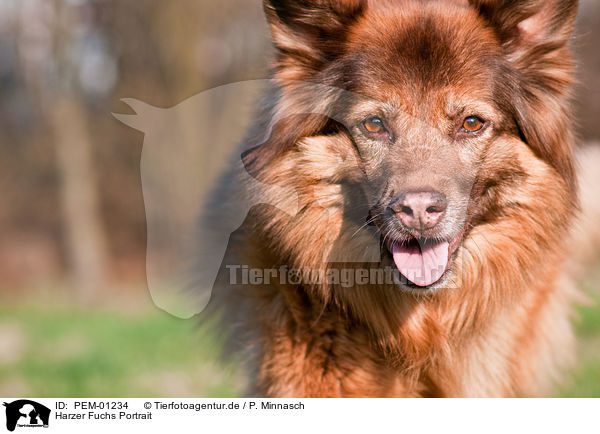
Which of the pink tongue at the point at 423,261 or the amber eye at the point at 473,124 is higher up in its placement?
the amber eye at the point at 473,124

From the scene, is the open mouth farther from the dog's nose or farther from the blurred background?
the blurred background

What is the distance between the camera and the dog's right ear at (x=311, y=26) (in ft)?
10.6

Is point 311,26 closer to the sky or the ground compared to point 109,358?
closer to the sky

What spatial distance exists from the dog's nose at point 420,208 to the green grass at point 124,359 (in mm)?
1691

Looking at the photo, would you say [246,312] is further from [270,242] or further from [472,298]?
[472,298]

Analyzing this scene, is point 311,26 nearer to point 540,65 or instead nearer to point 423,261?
point 540,65

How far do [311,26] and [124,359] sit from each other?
3869 mm

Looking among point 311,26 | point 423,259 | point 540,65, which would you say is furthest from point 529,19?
point 423,259
